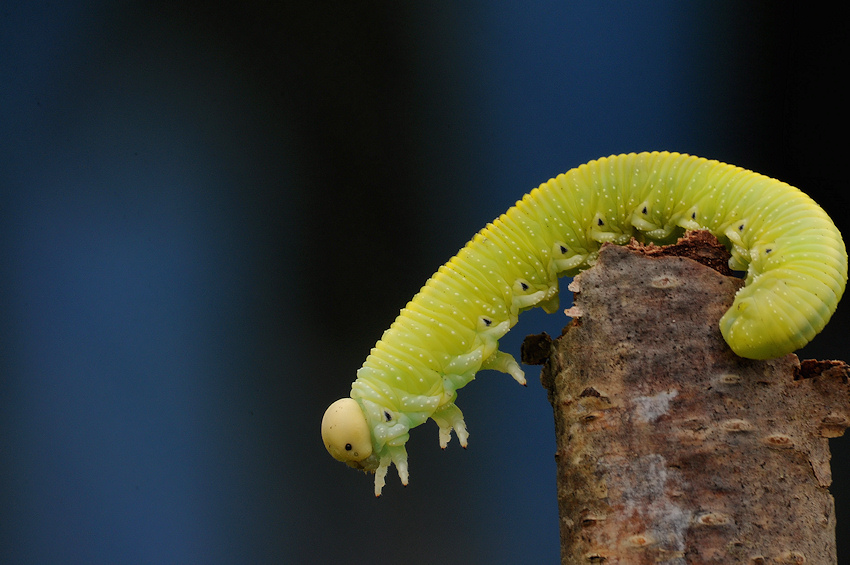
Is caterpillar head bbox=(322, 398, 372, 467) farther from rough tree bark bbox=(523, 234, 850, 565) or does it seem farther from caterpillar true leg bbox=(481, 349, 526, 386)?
rough tree bark bbox=(523, 234, 850, 565)

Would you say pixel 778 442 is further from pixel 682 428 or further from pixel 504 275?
pixel 504 275

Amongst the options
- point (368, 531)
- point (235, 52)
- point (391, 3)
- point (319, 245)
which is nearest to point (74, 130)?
point (235, 52)

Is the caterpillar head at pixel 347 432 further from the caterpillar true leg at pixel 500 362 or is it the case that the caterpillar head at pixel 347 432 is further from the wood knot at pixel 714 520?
the wood knot at pixel 714 520

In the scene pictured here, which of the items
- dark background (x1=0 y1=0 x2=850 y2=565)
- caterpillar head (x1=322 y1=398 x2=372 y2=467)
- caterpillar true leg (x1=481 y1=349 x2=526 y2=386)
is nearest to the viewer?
caterpillar head (x1=322 y1=398 x2=372 y2=467)

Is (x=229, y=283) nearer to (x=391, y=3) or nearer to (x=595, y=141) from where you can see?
(x=391, y=3)

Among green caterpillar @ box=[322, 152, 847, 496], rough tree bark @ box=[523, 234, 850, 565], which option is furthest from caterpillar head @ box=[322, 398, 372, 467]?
rough tree bark @ box=[523, 234, 850, 565]

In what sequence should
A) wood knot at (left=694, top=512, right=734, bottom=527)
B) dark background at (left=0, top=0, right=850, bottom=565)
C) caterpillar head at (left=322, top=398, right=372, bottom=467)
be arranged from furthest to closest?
dark background at (left=0, top=0, right=850, bottom=565) → caterpillar head at (left=322, top=398, right=372, bottom=467) → wood knot at (left=694, top=512, right=734, bottom=527)

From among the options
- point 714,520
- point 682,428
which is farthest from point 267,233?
point 714,520
